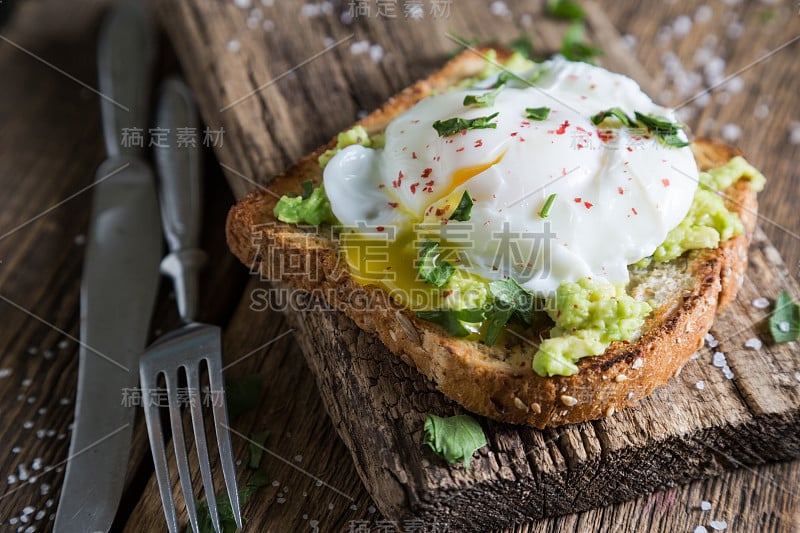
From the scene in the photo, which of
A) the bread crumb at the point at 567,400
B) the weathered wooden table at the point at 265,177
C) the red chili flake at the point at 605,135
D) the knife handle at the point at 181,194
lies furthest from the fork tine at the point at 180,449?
the red chili flake at the point at 605,135

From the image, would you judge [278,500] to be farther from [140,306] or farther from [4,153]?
[4,153]

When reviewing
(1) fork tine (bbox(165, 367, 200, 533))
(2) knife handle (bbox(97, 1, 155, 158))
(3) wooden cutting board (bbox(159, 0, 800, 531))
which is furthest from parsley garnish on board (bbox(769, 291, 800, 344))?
(2) knife handle (bbox(97, 1, 155, 158))

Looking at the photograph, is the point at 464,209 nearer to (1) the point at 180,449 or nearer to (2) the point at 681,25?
(1) the point at 180,449

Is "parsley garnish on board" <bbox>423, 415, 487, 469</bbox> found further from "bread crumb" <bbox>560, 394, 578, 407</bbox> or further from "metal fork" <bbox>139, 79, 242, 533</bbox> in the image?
"metal fork" <bbox>139, 79, 242, 533</bbox>

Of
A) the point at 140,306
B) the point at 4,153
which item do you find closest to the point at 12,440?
the point at 140,306

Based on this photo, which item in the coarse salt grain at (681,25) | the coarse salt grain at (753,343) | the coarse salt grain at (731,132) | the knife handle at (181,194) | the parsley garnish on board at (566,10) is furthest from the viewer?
the coarse salt grain at (681,25)

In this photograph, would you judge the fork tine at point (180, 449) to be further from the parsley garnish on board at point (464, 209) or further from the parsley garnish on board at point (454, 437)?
the parsley garnish on board at point (464, 209)
